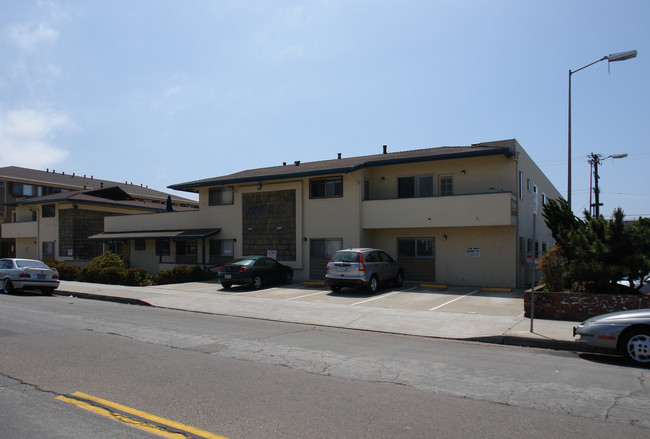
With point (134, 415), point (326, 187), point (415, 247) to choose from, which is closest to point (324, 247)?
point (326, 187)

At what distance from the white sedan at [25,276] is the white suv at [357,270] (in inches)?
446

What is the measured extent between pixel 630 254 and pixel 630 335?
4688mm

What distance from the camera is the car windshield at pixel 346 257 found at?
1814 cm

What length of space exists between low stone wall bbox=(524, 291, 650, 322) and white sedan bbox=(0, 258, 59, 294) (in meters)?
17.8

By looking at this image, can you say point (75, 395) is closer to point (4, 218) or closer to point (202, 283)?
point (202, 283)

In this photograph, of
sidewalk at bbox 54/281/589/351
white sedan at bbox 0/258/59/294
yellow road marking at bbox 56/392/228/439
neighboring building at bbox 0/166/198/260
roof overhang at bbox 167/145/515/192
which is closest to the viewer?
yellow road marking at bbox 56/392/228/439

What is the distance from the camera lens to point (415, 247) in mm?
21891

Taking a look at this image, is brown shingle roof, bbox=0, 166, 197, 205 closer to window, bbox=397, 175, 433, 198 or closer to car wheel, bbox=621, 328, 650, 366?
window, bbox=397, 175, 433, 198

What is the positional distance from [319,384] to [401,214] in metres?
15.3

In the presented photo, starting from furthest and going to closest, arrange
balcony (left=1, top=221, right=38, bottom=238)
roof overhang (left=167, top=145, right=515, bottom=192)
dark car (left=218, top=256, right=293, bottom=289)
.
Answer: balcony (left=1, top=221, right=38, bottom=238) → dark car (left=218, top=256, right=293, bottom=289) → roof overhang (left=167, top=145, right=515, bottom=192)

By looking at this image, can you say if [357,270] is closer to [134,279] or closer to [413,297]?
[413,297]

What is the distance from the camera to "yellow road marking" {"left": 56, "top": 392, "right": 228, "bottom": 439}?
14.8 feet

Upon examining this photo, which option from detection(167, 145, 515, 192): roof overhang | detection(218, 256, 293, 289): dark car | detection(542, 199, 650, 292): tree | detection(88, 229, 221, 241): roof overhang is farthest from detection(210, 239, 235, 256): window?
detection(542, 199, 650, 292): tree

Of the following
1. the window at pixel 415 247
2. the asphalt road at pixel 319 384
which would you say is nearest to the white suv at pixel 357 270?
the window at pixel 415 247
